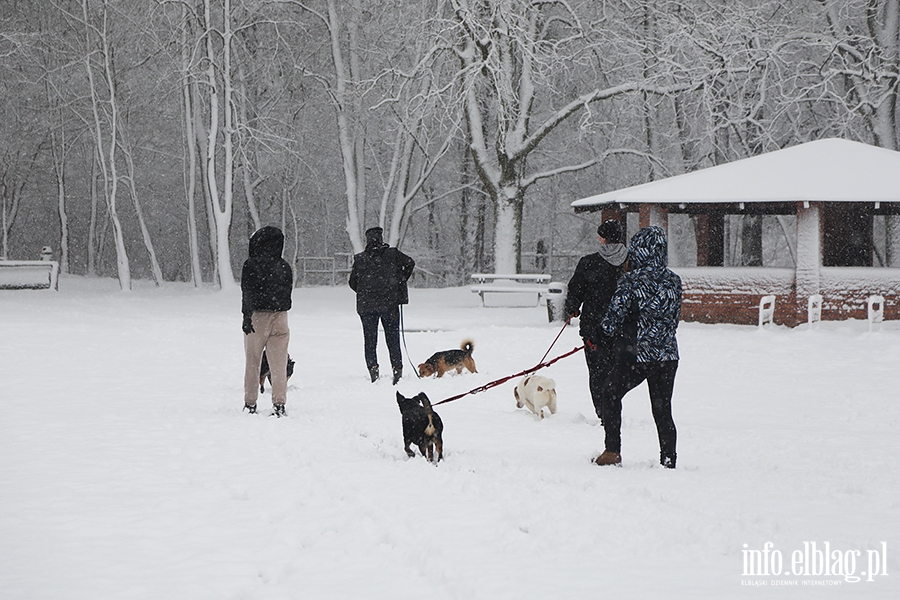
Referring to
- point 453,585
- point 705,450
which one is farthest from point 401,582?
point 705,450

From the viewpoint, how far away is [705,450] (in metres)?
7.12

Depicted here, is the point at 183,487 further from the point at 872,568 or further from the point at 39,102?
the point at 39,102

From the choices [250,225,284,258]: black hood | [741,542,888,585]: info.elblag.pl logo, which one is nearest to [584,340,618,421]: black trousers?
[741,542,888,585]: info.elblag.pl logo

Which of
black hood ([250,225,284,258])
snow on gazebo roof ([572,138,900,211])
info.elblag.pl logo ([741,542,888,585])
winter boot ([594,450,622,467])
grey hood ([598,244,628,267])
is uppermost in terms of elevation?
snow on gazebo roof ([572,138,900,211])

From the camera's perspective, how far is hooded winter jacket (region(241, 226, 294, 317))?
828 cm

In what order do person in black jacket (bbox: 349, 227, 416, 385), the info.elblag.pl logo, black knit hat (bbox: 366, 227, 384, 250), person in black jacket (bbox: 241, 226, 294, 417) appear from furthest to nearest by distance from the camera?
person in black jacket (bbox: 349, 227, 416, 385) → black knit hat (bbox: 366, 227, 384, 250) → person in black jacket (bbox: 241, 226, 294, 417) → the info.elblag.pl logo

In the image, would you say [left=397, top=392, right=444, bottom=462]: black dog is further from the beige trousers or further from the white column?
the white column

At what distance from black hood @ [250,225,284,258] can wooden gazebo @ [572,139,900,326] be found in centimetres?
1254

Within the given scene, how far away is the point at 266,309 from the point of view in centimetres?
832

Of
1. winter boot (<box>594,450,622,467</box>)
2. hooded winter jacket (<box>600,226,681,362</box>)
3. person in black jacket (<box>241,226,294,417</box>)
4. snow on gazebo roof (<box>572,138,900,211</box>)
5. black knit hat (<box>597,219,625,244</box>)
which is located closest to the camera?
hooded winter jacket (<box>600,226,681,362</box>)

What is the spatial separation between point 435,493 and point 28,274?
2802 cm

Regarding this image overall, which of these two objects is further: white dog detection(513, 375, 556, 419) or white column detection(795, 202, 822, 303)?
white column detection(795, 202, 822, 303)

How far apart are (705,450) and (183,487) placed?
4181mm

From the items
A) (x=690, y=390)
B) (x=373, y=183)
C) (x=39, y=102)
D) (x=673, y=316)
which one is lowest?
(x=690, y=390)
